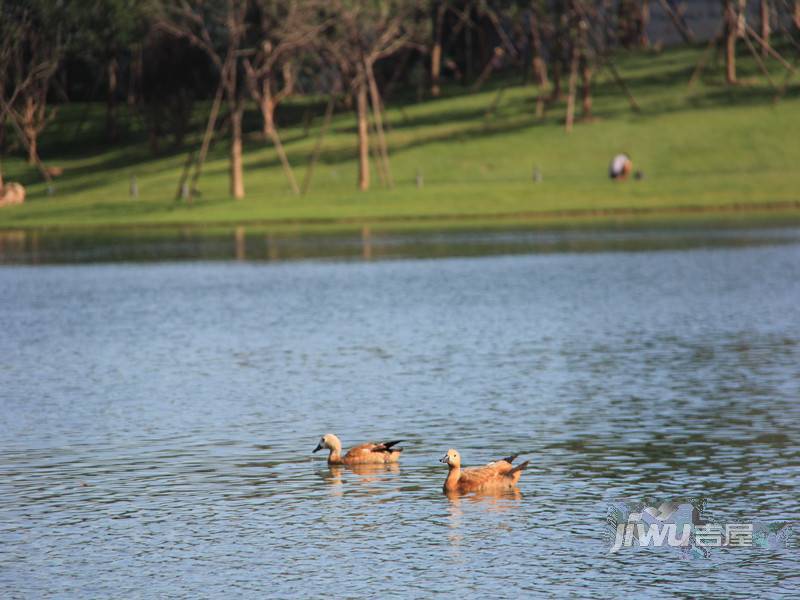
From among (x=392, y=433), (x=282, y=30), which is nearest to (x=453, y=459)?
(x=392, y=433)

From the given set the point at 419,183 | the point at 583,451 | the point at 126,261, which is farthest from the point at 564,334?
the point at 419,183

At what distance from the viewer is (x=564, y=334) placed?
127ft

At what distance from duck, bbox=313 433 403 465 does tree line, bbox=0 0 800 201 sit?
56.3 meters

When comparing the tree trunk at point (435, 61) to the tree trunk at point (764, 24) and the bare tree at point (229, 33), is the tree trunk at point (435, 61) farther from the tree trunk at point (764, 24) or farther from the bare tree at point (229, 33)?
the tree trunk at point (764, 24)

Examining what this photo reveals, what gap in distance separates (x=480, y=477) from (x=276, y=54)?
83591 mm

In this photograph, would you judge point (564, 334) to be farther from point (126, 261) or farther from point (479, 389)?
point (126, 261)

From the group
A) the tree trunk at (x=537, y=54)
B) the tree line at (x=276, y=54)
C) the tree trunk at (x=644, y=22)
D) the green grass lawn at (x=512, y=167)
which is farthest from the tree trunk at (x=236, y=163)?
the tree trunk at (x=644, y=22)

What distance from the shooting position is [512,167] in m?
106

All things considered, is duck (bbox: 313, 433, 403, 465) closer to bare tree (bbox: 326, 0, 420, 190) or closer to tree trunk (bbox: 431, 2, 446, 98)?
bare tree (bbox: 326, 0, 420, 190)

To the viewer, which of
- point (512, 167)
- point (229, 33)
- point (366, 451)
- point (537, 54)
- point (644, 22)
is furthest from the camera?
point (644, 22)

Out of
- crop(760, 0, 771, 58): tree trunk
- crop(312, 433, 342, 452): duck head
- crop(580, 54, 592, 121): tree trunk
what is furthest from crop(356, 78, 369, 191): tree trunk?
crop(312, 433, 342, 452): duck head

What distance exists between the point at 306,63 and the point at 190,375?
10864 cm

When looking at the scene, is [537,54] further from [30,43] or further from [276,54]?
[30,43]

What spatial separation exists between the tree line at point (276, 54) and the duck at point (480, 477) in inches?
2292
